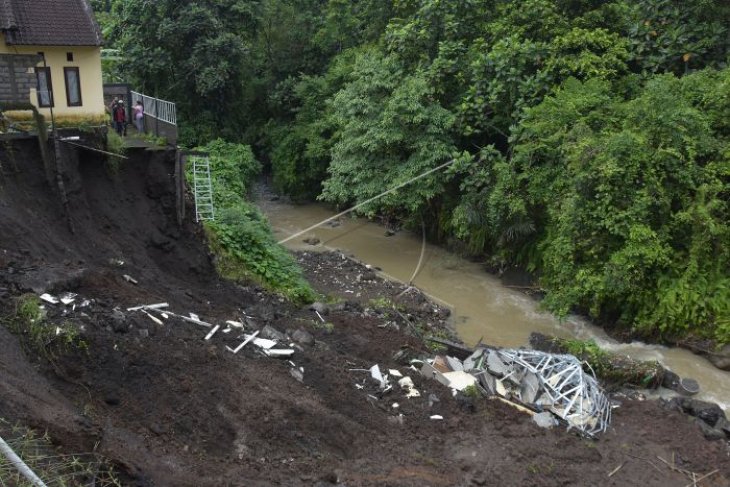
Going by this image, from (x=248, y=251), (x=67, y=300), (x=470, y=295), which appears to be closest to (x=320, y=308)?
(x=248, y=251)

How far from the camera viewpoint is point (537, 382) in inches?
510

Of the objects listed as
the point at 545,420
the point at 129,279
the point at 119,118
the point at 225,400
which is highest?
the point at 119,118

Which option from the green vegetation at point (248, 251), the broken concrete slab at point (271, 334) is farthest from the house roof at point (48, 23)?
the broken concrete slab at point (271, 334)

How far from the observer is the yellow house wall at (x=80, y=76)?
674 inches

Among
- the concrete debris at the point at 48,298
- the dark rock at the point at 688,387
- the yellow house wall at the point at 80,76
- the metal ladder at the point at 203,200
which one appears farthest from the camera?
the metal ladder at the point at 203,200

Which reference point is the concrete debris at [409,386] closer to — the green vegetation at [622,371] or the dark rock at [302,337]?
the dark rock at [302,337]

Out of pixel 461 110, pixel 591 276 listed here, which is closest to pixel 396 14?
pixel 461 110

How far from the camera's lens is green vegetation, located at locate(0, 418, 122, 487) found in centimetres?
587

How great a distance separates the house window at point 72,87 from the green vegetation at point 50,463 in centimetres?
1330

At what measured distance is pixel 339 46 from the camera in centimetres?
3341

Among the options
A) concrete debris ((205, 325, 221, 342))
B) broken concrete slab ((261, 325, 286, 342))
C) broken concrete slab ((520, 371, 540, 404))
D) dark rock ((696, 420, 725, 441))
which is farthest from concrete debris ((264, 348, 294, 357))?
dark rock ((696, 420, 725, 441))

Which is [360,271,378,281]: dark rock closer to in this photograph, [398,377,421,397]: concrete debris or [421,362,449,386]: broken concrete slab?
[421,362,449,386]: broken concrete slab

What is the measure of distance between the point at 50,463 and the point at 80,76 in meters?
14.2

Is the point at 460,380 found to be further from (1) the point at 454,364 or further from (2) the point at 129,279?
(2) the point at 129,279
